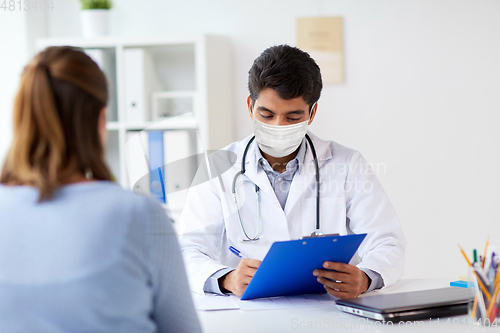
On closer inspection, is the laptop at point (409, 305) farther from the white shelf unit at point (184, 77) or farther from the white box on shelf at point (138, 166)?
the white shelf unit at point (184, 77)

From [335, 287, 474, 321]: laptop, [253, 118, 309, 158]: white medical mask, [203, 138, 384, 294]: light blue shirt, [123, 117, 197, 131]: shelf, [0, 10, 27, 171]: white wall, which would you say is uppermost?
[0, 10, 27, 171]: white wall

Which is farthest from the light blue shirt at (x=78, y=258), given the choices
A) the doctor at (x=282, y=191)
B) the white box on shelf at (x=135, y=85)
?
the white box on shelf at (x=135, y=85)

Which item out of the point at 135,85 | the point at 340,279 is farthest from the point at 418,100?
the point at 340,279

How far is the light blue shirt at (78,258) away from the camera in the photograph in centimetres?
63

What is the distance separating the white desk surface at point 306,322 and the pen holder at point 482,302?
0.02m

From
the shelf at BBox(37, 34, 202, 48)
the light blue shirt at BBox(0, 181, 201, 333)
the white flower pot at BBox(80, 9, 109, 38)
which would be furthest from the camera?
the white flower pot at BBox(80, 9, 109, 38)

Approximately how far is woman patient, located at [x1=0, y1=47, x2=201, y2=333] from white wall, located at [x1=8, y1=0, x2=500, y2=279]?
5.86ft

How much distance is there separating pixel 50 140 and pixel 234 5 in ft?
6.41

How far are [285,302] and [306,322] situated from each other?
156mm

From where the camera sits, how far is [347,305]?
1050 mm

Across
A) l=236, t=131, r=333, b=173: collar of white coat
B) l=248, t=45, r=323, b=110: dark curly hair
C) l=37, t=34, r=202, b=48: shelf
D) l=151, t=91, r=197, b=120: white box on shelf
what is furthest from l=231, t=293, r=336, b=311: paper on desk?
l=37, t=34, r=202, b=48: shelf

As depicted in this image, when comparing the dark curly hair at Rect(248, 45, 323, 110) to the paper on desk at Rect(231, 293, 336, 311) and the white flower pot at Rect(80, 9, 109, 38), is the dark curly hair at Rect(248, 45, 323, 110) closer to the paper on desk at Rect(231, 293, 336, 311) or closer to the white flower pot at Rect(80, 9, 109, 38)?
the paper on desk at Rect(231, 293, 336, 311)

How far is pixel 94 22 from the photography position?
2.34 metres

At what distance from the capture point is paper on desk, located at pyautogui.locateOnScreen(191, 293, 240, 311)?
3.64 feet
